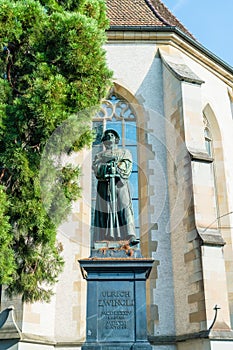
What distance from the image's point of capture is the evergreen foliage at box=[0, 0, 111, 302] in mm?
6039

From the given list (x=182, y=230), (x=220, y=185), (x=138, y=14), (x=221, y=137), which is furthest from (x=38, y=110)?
(x=138, y=14)

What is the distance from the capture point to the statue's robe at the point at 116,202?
5.28 metres

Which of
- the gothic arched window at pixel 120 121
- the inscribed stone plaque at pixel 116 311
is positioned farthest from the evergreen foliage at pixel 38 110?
the gothic arched window at pixel 120 121

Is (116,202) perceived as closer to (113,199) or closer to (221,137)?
(113,199)

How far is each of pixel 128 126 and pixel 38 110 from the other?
16.4 ft

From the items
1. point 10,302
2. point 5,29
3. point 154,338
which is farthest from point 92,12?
point 154,338

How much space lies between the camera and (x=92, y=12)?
7434 mm

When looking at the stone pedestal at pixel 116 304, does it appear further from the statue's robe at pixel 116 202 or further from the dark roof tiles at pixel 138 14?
the dark roof tiles at pixel 138 14

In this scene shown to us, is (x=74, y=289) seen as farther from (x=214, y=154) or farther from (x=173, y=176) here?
(x=214, y=154)

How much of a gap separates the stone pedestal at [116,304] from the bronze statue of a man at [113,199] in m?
0.38

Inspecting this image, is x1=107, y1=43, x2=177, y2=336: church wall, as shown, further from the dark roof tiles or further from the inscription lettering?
the inscription lettering

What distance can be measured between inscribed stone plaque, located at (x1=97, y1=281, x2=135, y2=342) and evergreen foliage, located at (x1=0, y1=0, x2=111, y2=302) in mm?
1452

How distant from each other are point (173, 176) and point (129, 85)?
2807 millimetres

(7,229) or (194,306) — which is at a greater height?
(7,229)
